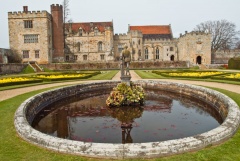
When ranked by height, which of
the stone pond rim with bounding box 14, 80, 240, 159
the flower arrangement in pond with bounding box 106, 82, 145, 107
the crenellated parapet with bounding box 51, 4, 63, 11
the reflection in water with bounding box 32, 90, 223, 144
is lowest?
the reflection in water with bounding box 32, 90, 223, 144

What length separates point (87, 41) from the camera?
4659cm

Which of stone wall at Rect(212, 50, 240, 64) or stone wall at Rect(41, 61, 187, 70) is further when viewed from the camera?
stone wall at Rect(212, 50, 240, 64)

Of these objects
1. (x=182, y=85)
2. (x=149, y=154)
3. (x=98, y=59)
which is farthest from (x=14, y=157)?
(x=98, y=59)

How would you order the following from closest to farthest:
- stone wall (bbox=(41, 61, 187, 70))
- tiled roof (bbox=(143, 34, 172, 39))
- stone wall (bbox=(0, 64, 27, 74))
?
stone wall (bbox=(0, 64, 27, 74)) → stone wall (bbox=(41, 61, 187, 70)) → tiled roof (bbox=(143, 34, 172, 39))

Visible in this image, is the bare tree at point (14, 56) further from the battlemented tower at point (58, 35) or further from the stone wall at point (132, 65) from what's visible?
the stone wall at point (132, 65)

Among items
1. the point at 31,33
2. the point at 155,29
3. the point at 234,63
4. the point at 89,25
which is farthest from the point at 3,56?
the point at 234,63

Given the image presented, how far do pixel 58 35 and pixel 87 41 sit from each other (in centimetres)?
704

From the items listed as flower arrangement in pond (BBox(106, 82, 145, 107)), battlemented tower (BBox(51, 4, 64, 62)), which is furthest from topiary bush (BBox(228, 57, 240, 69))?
battlemented tower (BBox(51, 4, 64, 62))

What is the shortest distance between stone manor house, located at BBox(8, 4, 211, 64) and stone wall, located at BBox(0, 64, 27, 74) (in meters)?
7.94

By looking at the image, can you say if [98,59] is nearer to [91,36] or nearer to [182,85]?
[91,36]

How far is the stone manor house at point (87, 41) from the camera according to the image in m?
38.6

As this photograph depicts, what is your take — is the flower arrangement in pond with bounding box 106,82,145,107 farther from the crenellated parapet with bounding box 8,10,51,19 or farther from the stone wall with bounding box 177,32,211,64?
the stone wall with bounding box 177,32,211,64

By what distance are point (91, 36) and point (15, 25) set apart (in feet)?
50.0

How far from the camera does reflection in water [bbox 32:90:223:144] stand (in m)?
6.75
